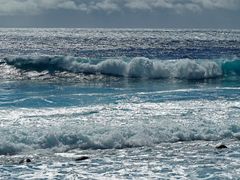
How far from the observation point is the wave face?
41375 millimetres

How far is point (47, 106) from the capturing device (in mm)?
24516

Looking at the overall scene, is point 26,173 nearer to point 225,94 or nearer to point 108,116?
point 108,116

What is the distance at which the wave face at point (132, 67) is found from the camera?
4138 cm

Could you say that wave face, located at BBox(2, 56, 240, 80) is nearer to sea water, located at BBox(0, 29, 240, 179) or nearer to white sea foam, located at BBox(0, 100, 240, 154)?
sea water, located at BBox(0, 29, 240, 179)

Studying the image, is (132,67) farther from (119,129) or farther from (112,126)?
(119,129)

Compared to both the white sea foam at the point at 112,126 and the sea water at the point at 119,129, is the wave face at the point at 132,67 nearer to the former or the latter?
the sea water at the point at 119,129

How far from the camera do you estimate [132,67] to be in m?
42.5

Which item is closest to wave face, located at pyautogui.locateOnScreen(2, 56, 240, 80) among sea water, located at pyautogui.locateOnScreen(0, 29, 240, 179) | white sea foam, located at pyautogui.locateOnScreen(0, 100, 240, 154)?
sea water, located at pyautogui.locateOnScreen(0, 29, 240, 179)

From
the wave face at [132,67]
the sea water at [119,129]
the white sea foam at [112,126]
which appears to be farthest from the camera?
the wave face at [132,67]

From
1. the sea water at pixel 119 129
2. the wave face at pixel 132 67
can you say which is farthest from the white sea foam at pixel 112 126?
the wave face at pixel 132 67

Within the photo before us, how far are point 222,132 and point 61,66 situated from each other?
26135mm

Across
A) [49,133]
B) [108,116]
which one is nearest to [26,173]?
[49,133]

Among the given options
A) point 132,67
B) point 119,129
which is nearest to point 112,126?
point 119,129

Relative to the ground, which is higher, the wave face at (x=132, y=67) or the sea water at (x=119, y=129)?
the wave face at (x=132, y=67)
